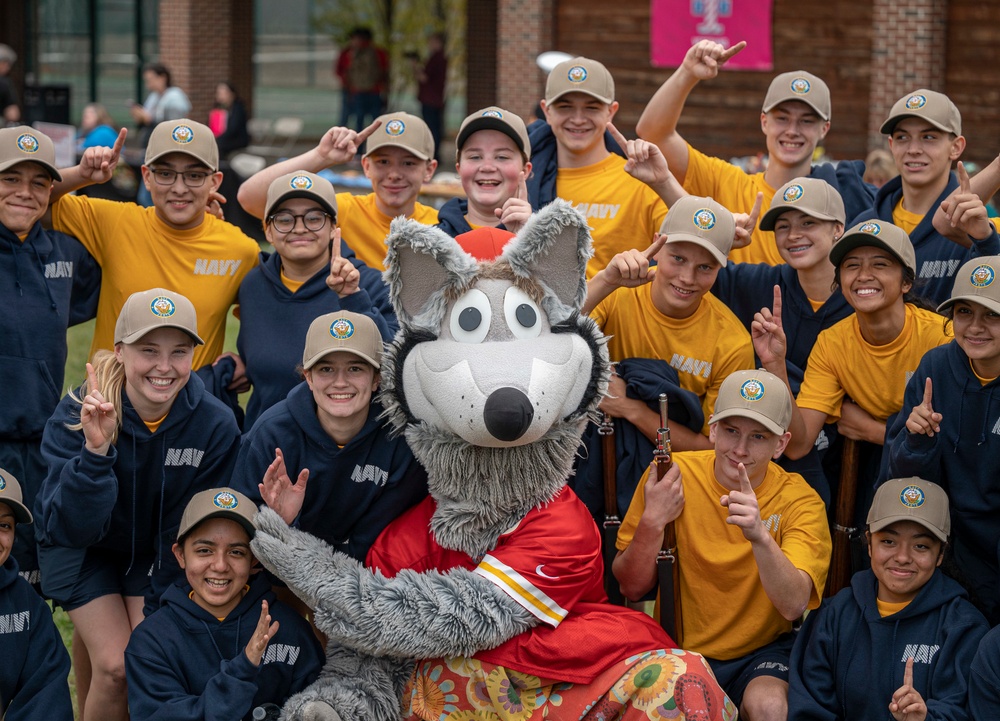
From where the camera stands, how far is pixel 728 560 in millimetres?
4617

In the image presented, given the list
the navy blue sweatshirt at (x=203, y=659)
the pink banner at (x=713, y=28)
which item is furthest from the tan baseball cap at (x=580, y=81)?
the pink banner at (x=713, y=28)

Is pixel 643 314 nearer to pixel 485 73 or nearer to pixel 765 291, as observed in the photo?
pixel 765 291

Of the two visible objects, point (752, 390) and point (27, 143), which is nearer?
point (752, 390)

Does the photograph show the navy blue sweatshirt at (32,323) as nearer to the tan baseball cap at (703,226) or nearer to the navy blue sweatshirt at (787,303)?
the tan baseball cap at (703,226)

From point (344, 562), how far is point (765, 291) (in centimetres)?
211

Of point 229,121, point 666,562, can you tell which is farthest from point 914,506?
point 229,121

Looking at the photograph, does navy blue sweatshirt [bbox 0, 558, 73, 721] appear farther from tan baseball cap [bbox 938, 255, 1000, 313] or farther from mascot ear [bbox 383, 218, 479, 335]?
tan baseball cap [bbox 938, 255, 1000, 313]

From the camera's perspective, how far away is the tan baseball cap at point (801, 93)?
18.9 ft

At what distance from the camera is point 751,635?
4652mm

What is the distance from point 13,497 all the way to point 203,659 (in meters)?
0.87

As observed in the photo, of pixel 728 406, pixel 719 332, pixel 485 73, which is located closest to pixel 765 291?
pixel 719 332

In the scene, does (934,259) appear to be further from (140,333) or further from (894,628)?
(140,333)

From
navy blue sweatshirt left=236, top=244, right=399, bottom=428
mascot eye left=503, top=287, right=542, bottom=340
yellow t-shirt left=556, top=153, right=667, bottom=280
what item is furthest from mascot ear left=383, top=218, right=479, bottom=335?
yellow t-shirt left=556, top=153, right=667, bottom=280

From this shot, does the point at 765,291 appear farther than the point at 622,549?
Yes
